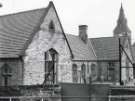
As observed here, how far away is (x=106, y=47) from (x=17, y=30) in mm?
18153

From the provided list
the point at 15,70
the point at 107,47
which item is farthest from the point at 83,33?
the point at 15,70

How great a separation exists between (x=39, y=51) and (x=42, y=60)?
3.11 ft

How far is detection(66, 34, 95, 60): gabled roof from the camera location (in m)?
38.0

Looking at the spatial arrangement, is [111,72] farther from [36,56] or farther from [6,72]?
[6,72]

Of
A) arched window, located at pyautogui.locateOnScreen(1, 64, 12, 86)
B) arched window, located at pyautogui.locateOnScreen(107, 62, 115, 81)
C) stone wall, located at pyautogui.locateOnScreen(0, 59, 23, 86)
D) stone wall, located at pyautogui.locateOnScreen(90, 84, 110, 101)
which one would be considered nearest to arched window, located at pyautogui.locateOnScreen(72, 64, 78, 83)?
arched window, located at pyautogui.locateOnScreen(107, 62, 115, 81)

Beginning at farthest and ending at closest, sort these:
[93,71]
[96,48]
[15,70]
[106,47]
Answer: [96,48]
[106,47]
[93,71]
[15,70]

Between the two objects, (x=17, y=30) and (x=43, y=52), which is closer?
(x=43, y=52)

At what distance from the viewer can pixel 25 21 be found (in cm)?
3017

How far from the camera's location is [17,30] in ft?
97.0

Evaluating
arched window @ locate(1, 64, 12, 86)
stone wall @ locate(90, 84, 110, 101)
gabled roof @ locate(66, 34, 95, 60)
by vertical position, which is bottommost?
stone wall @ locate(90, 84, 110, 101)

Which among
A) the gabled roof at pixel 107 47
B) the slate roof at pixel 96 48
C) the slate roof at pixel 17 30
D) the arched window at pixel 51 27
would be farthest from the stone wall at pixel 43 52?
the gabled roof at pixel 107 47

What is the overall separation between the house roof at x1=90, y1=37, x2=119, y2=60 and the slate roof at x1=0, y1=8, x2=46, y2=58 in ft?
49.5

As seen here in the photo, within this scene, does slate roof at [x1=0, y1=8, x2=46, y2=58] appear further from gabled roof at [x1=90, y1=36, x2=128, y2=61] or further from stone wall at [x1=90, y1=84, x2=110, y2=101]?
gabled roof at [x1=90, y1=36, x2=128, y2=61]

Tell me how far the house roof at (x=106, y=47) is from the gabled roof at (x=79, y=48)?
3.98 feet
